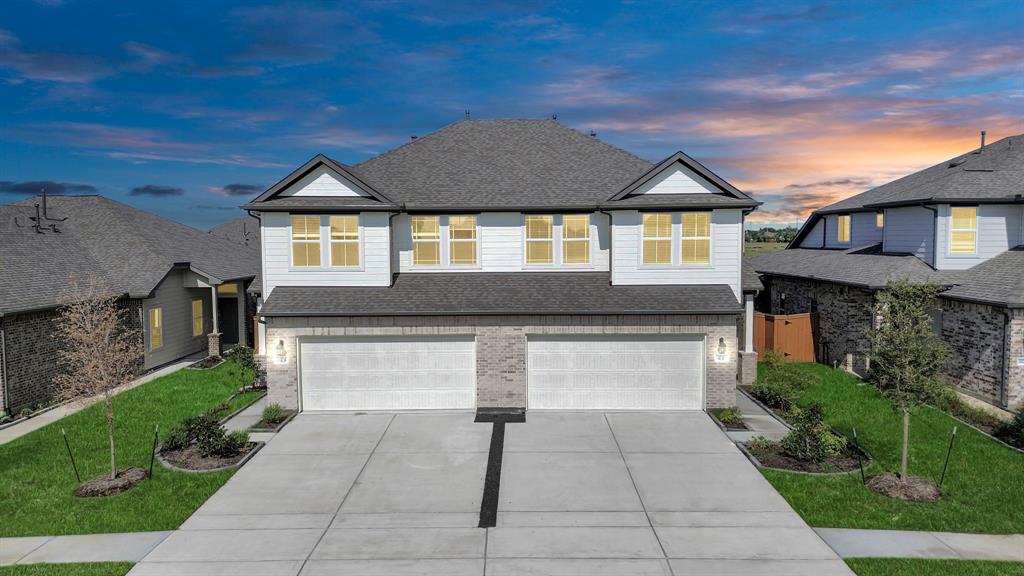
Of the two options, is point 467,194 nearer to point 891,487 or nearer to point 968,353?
point 891,487

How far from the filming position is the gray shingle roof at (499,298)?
55.2 ft

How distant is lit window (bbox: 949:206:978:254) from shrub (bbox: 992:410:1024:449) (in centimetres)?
807

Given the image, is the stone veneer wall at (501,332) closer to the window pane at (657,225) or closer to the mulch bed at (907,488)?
the window pane at (657,225)

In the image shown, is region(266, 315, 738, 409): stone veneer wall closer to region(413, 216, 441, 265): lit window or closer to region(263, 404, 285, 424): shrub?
region(263, 404, 285, 424): shrub

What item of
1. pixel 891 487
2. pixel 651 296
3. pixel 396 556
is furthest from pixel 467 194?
pixel 891 487

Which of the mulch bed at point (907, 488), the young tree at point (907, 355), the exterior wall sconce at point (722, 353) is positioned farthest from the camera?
the exterior wall sconce at point (722, 353)

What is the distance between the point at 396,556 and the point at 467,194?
12.0 m

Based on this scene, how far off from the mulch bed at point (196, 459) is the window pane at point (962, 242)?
22.9 m

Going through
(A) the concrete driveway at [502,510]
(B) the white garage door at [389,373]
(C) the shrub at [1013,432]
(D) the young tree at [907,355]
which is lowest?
(A) the concrete driveway at [502,510]

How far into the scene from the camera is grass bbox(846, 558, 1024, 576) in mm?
8867

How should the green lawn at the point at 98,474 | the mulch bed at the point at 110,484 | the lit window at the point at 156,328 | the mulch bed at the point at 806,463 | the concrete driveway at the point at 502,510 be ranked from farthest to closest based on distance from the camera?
the lit window at the point at 156,328, the mulch bed at the point at 806,463, the mulch bed at the point at 110,484, the green lawn at the point at 98,474, the concrete driveway at the point at 502,510

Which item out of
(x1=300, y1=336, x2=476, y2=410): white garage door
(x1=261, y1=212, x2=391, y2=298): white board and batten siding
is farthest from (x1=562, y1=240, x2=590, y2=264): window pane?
(x1=261, y1=212, x2=391, y2=298): white board and batten siding

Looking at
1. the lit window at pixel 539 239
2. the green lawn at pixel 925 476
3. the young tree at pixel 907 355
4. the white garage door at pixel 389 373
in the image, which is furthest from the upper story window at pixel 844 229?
the white garage door at pixel 389 373

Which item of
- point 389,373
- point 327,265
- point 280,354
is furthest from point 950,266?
point 280,354
